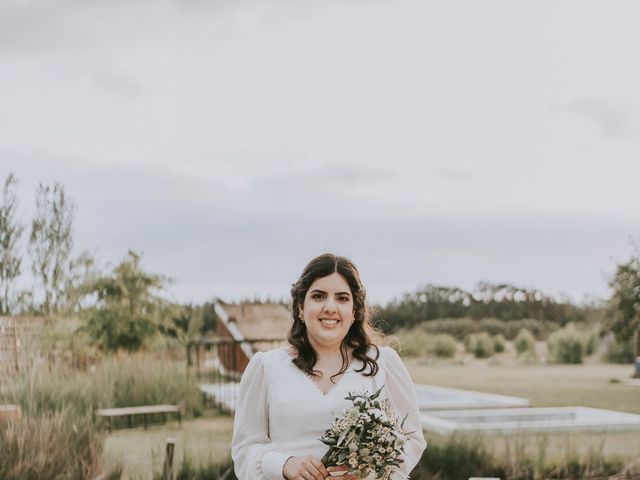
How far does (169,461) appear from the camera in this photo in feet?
20.6

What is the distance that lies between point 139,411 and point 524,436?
3.67 metres

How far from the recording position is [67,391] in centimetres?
793

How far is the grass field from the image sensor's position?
7.23 metres

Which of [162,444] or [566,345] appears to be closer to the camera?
[162,444]

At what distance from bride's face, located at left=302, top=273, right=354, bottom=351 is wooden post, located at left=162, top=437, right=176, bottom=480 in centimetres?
398

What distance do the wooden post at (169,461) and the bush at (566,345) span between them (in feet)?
33.8

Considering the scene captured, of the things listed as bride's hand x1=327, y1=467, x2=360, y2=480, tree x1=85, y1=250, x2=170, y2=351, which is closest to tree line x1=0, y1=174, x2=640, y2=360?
tree x1=85, y1=250, x2=170, y2=351

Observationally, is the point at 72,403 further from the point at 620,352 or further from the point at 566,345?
the point at 566,345

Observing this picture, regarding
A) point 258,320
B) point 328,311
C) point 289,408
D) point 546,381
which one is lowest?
point 546,381

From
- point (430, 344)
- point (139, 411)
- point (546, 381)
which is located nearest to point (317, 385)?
point (139, 411)

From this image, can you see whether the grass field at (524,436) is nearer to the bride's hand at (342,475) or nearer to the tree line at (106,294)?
the tree line at (106,294)

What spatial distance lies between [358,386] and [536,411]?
8.50m

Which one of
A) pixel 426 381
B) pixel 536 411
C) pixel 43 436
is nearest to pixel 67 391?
pixel 43 436

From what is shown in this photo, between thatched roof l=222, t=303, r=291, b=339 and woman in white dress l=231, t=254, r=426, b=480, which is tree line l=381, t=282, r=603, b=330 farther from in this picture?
woman in white dress l=231, t=254, r=426, b=480
